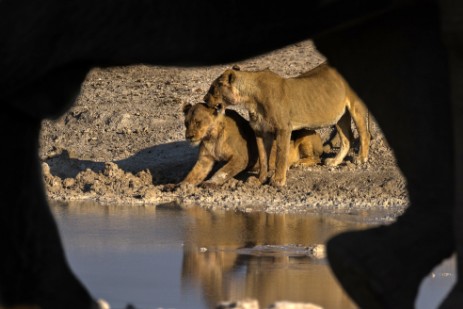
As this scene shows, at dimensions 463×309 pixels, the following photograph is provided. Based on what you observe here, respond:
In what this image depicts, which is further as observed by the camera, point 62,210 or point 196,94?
point 196,94

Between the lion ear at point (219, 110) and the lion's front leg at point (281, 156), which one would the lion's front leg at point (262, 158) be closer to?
the lion's front leg at point (281, 156)

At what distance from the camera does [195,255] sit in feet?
24.5

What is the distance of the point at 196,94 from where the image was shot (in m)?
15.1

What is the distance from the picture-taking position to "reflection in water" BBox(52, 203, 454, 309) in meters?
5.87

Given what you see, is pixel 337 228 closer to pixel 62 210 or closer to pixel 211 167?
pixel 62 210

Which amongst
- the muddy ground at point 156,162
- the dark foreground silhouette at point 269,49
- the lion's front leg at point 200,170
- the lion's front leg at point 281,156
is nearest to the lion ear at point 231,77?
the muddy ground at point 156,162

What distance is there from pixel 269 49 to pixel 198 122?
364 inches

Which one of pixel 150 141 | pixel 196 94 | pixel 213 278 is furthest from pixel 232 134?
pixel 213 278

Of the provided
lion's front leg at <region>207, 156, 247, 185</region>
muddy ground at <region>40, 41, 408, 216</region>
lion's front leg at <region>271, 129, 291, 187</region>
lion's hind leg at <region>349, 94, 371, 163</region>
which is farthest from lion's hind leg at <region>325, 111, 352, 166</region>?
lion's front leg at <region>207, 156, 247, 185</region>

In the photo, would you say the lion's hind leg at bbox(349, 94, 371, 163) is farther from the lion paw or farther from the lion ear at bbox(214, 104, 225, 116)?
the lion ear at bbox(214, 104, 225, 116)

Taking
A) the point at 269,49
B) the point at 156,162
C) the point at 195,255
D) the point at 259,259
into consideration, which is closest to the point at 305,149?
the point at 156,162

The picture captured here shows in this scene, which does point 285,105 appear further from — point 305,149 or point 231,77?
point 231,77

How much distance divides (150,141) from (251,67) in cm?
375

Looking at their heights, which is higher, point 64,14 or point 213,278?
point 64,14
